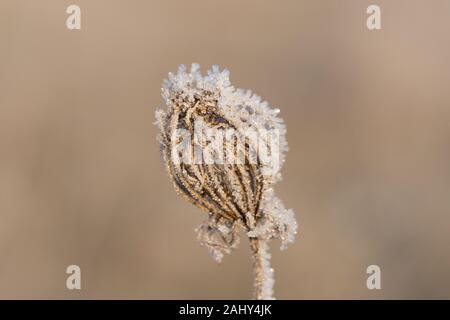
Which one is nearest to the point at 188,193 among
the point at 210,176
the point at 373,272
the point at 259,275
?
the point at 210,176

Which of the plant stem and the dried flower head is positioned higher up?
the dried flower head

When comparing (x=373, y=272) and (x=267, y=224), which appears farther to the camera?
(x=373, y=272)

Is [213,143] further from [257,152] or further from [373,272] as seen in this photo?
[373,272]

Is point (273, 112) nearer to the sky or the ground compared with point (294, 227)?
nearer to the sky

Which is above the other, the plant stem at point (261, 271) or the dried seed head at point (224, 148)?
the dried seed head at point (224, 148)

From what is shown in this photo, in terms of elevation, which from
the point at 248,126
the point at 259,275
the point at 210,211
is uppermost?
the point at 248,126
